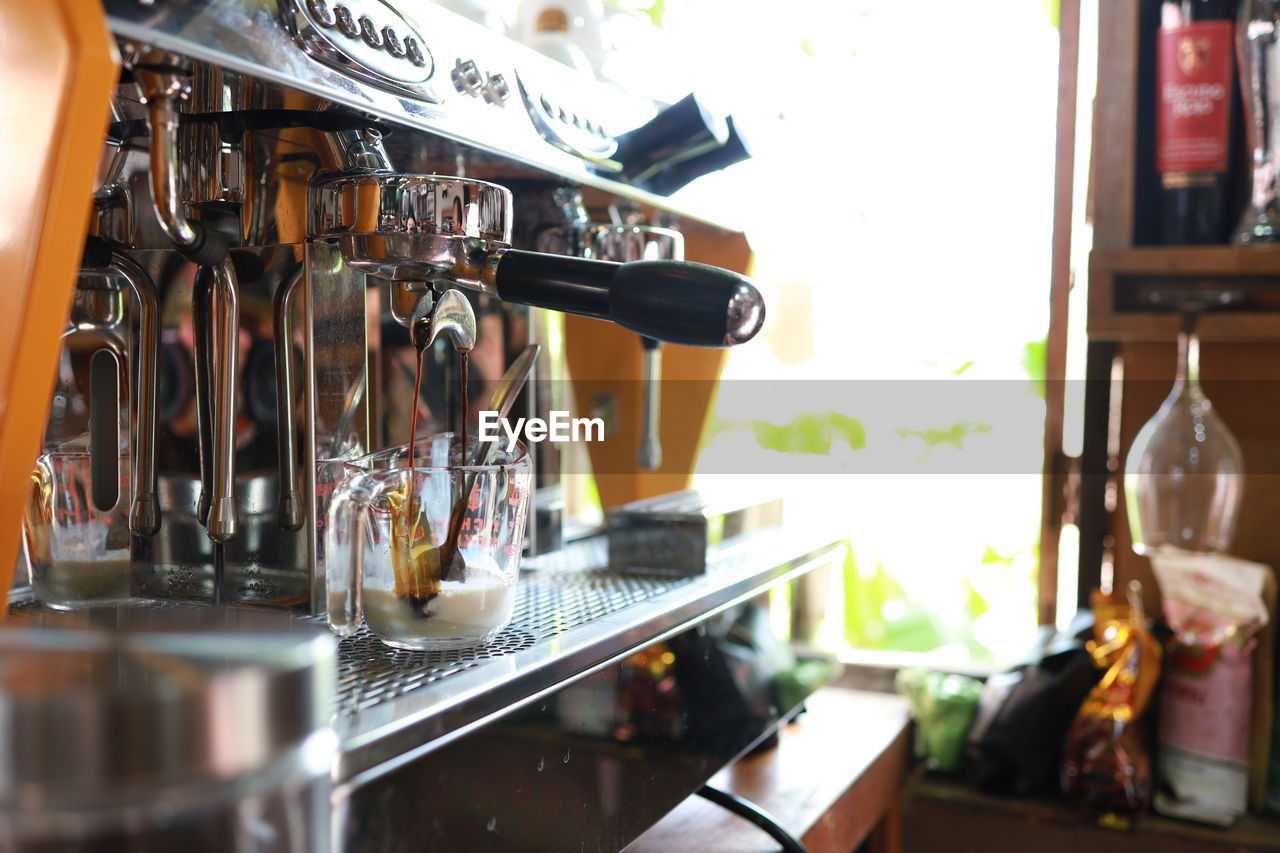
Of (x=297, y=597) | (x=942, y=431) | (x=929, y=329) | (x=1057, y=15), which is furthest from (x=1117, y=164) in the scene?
(x=297, y=597)

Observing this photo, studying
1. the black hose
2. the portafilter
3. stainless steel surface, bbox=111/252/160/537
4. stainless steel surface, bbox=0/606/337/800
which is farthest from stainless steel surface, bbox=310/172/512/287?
the black hose

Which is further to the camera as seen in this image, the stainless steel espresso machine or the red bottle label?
the red bottle label

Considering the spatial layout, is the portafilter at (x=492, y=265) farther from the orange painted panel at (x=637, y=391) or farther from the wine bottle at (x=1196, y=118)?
the wine bottle at (x=1196, y=118)

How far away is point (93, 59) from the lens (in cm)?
36

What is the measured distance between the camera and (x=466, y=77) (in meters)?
0.60

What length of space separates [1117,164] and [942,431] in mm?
466

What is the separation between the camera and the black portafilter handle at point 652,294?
45cm

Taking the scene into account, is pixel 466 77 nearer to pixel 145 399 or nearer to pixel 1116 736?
pixel 145 399

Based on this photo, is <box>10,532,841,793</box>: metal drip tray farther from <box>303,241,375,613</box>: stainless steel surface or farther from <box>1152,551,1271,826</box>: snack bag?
<box>1152,551,1271,826</box>: snack bag

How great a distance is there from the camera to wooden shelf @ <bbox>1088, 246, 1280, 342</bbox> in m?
0.95

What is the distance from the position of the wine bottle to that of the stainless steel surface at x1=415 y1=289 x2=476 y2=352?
0.69 m

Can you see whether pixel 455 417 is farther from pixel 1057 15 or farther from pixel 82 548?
pixel 1057 15

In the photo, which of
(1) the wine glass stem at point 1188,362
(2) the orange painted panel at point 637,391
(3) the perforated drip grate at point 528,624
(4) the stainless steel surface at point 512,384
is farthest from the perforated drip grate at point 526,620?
(1) the wine glass stem at point 1188,362

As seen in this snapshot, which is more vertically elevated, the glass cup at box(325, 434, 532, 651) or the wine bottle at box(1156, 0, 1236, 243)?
the wine bottle at box(1156, 0, 1236, 243)
